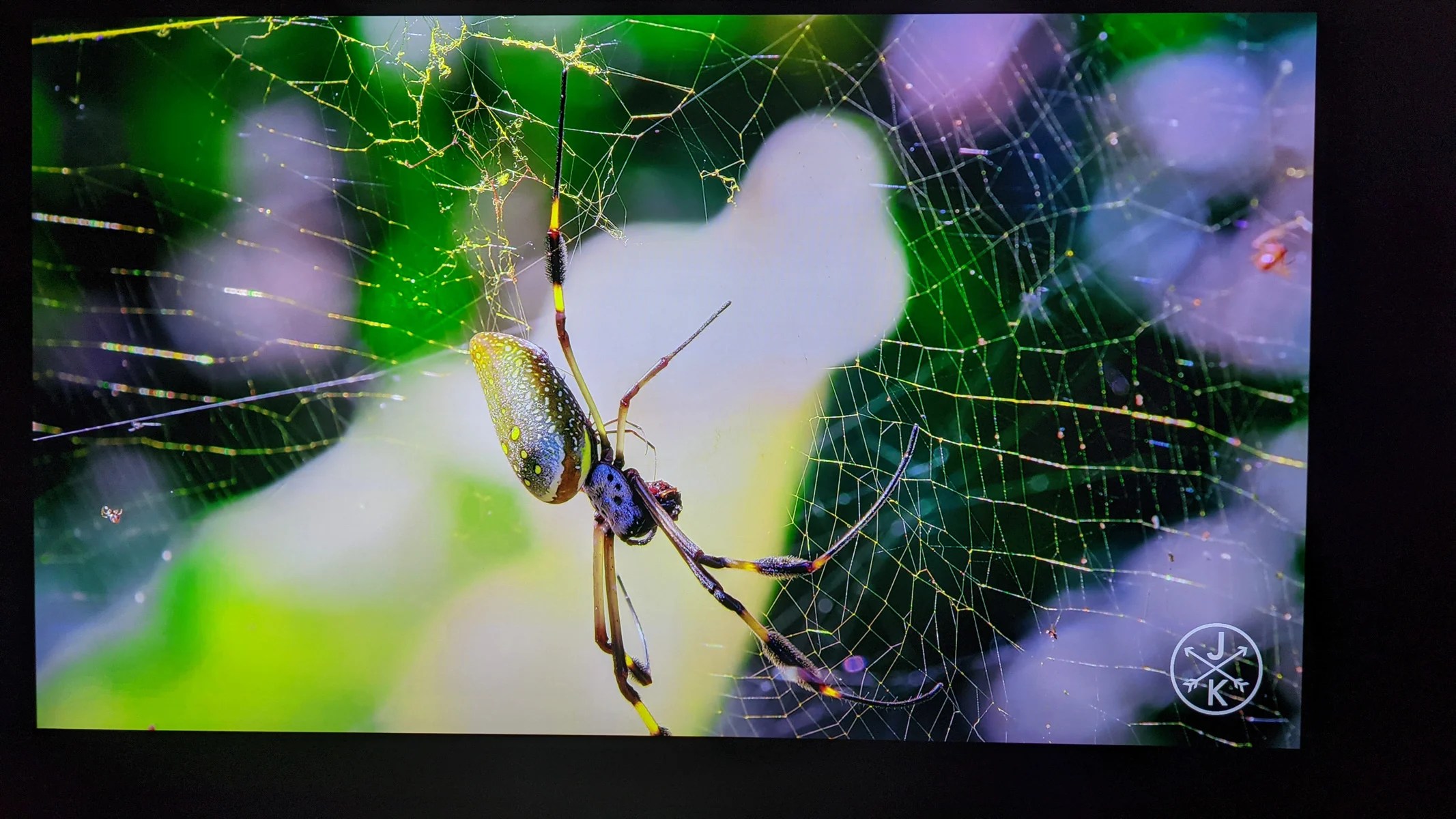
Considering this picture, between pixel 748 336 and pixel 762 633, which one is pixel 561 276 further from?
pixel 762 633

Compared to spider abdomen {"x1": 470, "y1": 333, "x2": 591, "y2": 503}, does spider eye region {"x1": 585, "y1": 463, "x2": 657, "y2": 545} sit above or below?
below

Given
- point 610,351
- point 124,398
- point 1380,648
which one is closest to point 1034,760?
point 1380,648

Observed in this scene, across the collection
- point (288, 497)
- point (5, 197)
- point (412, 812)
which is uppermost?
point (5, 197)

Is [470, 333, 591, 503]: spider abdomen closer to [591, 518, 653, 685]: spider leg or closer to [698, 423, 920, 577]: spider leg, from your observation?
[591, 518, 653, 685]: spider leg

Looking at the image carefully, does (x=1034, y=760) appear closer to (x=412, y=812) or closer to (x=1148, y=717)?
(x=1148, y=717)

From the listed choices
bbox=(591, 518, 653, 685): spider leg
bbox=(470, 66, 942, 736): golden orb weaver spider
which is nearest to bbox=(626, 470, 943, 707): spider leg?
bbox=(470, 66, 942, 736): golden orb weaver spider

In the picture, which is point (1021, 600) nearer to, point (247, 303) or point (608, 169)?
point (608, 169)

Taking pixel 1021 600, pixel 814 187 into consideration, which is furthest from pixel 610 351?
pixel 1021 600

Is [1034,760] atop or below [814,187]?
below
